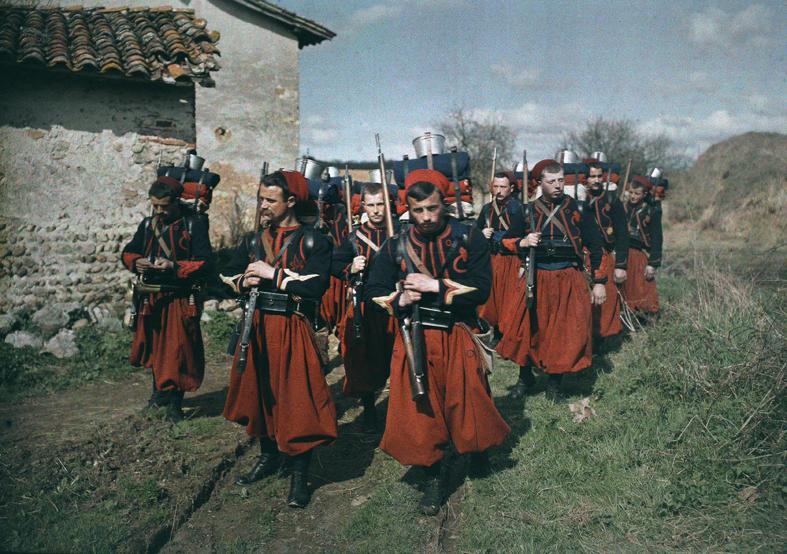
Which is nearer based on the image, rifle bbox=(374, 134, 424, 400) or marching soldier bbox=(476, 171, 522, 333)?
rifle bbox=(374, 134, 424, 400)

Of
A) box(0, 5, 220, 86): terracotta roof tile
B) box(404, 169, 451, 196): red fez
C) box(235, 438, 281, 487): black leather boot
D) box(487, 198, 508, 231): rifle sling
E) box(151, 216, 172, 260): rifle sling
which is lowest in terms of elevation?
box(235, 438, 281, 487): black leather boot

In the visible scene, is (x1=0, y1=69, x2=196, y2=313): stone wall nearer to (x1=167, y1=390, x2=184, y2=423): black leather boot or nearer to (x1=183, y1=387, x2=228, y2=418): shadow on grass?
(x1=183, y1=387, x2=228, y2=418): shadow on grass

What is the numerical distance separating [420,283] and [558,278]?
2.75 meters

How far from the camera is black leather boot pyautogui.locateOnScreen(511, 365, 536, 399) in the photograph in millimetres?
6755

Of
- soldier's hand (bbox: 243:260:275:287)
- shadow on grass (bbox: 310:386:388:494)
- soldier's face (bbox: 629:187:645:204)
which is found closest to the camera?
soldier's hand (bbox: 243:260:275:287)

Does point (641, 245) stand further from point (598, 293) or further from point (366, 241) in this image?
point (366, 241)

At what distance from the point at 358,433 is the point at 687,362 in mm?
2951

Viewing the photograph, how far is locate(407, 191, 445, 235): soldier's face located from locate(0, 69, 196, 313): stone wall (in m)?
6.97

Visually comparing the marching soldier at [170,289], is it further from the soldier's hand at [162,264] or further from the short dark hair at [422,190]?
the short dark hair at [422,190]

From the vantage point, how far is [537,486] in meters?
4.60

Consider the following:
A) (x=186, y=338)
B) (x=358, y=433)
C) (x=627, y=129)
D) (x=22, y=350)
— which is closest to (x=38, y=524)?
(x=186, y=338)

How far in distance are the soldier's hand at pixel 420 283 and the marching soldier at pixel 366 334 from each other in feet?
5.96

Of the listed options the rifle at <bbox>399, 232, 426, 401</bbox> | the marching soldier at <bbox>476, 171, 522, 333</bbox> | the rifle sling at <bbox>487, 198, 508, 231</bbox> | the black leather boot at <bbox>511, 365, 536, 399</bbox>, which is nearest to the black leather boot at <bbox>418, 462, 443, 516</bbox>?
the rifle at <bbox>399, 232, 426, 401</bbox>

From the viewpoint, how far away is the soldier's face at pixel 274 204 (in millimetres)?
4492
